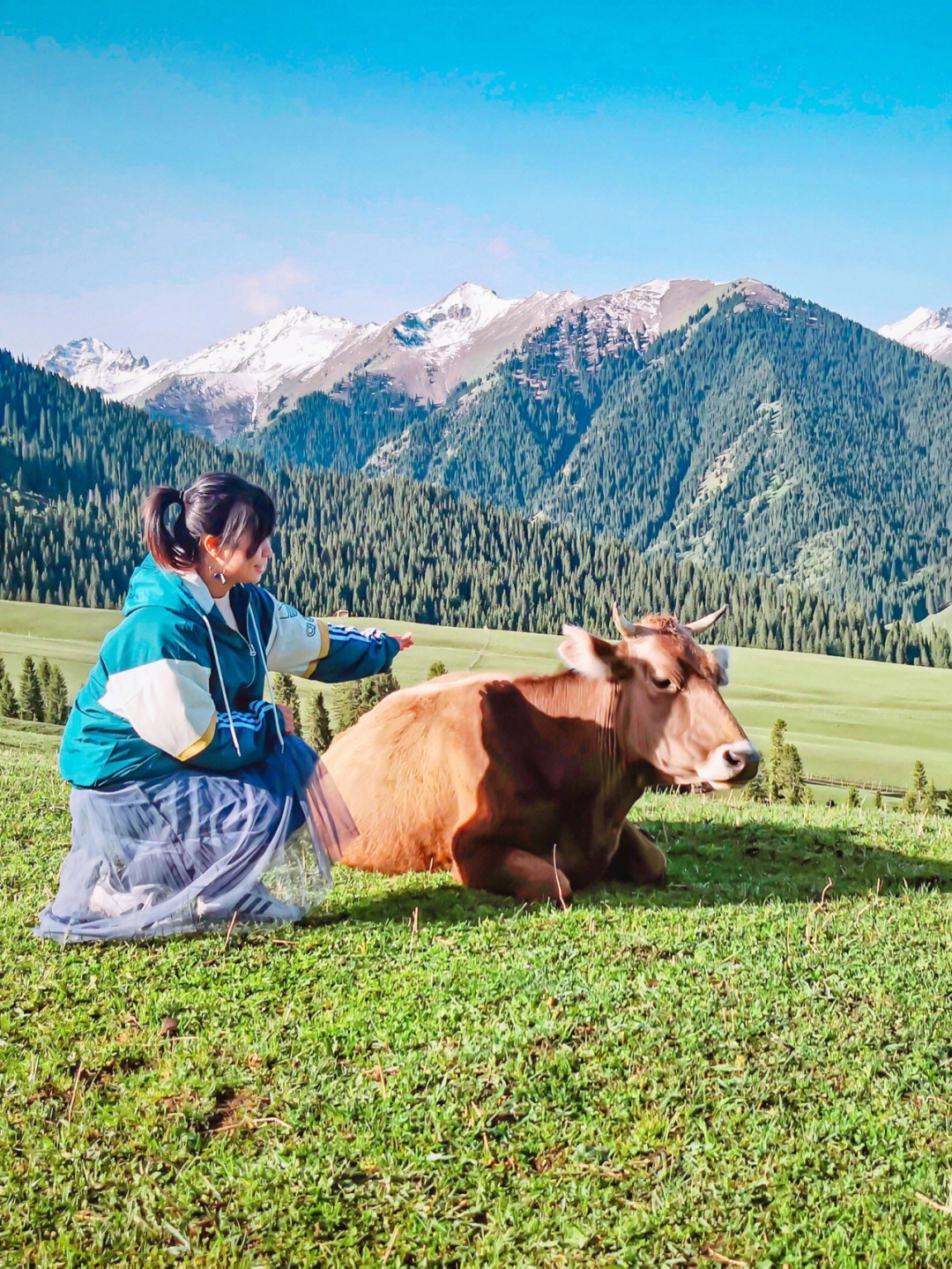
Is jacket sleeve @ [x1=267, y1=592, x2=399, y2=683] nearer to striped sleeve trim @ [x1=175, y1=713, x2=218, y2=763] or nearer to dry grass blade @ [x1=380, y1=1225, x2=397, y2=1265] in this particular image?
striped sleeve trim @ [x1=175, y1=713, x2=218, y2=763]

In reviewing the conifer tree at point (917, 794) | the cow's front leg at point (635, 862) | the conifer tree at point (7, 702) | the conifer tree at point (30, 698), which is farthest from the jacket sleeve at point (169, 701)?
the conifer tree at point (30, 698)

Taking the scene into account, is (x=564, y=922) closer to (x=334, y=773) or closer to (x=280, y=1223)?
(x=334, y=773)

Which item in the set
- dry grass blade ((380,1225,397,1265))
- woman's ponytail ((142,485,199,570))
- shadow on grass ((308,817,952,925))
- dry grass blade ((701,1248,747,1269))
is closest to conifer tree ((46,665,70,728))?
shadow on grass ((308,817,952,925))

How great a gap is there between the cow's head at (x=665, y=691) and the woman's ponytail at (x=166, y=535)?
2974 millimetres

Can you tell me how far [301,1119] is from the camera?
4.15m

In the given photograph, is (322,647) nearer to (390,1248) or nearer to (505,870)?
(505,870)

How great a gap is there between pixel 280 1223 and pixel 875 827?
971 cm

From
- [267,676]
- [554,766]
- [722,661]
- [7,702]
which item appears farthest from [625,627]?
Answer: [7,702]

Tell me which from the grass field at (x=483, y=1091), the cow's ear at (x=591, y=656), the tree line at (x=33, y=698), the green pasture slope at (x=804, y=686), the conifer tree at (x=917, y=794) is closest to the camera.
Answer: the grass field at (x=483, y=1091)

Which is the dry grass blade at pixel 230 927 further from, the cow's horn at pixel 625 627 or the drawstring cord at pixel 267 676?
the cow's horn at pixel 625 627

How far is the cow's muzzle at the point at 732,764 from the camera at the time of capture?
6.97 metres

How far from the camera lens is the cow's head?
7.44m

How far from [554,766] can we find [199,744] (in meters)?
3.00

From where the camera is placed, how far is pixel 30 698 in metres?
73.1
